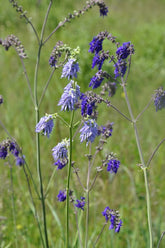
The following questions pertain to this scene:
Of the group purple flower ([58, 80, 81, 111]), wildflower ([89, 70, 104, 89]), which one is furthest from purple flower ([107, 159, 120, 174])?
purple flower ([58, 80, 81, 111])

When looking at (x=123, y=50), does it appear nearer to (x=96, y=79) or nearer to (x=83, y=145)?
(x=96, y=79)

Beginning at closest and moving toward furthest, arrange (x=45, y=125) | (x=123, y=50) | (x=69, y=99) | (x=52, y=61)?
(x=69, y=99), (x=45, y=125), (x=123, y=50), (x=52, y=61)

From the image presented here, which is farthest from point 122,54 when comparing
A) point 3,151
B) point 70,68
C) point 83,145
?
point 83,145

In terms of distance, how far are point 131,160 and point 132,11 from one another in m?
13.0

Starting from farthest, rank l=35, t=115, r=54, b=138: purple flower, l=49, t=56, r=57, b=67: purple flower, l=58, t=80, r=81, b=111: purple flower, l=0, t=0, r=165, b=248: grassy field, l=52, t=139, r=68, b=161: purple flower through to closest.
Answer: l=0, t=0, r=165, b=248: grassy field, l=49, t=56, r=57, b=67: purple flower, l=52, t=139, r=68, b=161: purple flower, l=35, t=115, r=54, b=138: purple flower, l=58, t=80, r=81, b=111: purple flower

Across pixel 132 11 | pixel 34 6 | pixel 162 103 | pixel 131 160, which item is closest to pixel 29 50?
pixel 34 6

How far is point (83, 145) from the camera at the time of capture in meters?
4.54

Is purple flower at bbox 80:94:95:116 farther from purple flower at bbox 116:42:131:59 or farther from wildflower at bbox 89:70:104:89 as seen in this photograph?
purple flower at bbox 116:42:131:59

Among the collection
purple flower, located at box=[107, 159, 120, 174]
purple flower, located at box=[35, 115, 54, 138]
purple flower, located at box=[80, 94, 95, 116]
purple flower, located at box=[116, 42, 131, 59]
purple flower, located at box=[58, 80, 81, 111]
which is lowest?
purple flower, located at box=[107, 159, 120, 174]

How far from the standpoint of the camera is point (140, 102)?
20.4 ft

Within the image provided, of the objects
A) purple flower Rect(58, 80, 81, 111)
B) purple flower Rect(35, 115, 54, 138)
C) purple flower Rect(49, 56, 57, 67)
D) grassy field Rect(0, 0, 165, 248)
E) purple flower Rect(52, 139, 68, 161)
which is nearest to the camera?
purple flower Rect(58, 80, 81, 111)

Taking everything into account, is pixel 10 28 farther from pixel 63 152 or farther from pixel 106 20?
pixel 63 152

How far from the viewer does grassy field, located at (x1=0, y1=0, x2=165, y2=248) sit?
339 cm

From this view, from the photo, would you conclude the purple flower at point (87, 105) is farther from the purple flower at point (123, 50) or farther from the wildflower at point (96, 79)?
the purple flower at point (123, 50)
